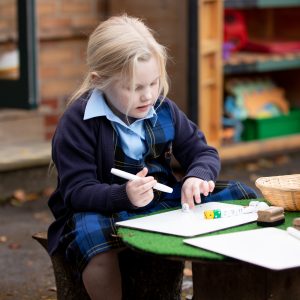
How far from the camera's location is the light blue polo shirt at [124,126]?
3143 mm

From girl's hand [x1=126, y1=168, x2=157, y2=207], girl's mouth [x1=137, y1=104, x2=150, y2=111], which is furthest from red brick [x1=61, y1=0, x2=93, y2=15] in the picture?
girl's hand [x1=126, y1=168, x2=157, y2=207]

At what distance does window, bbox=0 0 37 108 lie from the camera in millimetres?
5656

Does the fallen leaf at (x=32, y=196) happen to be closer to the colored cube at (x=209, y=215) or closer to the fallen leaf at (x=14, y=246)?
the fallen leaf at (x=14, y=246)

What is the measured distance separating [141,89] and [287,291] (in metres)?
0.80

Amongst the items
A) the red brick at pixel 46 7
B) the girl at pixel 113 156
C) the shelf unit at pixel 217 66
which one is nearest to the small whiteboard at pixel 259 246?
the girl at pixel 113 156

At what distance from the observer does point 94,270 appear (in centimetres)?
290

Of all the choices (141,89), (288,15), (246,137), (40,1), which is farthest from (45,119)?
(141,89)

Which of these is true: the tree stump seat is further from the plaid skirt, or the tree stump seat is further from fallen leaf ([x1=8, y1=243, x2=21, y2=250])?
fallen leaf ([x1=8, y1=243, x2=21, y2=250])

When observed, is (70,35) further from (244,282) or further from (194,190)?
(244,282)

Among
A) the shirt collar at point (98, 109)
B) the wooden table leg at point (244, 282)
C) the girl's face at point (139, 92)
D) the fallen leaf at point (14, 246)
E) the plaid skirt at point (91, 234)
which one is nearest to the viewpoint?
the wooden table leg at point (244, 282)

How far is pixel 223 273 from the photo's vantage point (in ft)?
9.62

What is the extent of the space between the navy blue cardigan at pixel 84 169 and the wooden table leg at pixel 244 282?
35 cm

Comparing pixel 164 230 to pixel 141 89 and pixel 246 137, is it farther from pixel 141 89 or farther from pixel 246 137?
pixel 246 137

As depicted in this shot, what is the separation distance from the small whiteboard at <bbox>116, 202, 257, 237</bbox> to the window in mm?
2843
